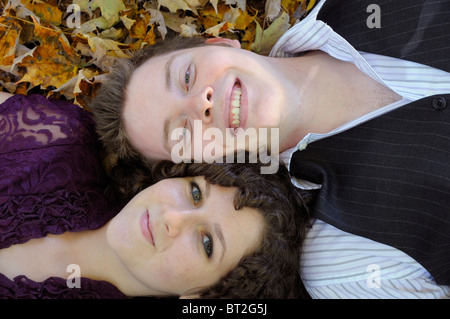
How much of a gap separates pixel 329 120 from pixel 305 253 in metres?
0.66

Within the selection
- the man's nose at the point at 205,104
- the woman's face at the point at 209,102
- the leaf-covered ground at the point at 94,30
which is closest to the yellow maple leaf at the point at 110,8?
the leaf-covered ground at the point at 94,30

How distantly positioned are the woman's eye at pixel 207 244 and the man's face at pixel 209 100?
0.39 meters

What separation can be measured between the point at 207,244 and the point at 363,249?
725mm

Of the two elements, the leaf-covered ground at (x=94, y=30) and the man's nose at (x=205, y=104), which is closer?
the man's nose at (x=205, y=104)

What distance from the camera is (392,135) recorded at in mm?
1911

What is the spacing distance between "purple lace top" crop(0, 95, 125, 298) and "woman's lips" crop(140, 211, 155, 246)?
351 mm

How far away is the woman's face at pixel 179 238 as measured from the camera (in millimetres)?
1778

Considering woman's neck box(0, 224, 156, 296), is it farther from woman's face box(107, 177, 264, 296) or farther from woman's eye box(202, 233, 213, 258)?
woman's eye box(202, 233, 213, 258)

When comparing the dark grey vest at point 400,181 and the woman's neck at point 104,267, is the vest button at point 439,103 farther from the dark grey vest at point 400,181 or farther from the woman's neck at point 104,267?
the woman's neck at point 104,267

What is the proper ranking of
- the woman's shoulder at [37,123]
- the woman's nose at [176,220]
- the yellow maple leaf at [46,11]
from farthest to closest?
the yellow maple leaf at [46,11] < the woman's shoulder at [37,123] < the woman's nose at [176,220]

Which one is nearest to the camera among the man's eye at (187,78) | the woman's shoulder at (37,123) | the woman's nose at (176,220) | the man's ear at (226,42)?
the woman's nose at (176,220)

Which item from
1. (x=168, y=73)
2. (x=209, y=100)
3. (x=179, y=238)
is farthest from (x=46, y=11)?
(x=179, y=238)

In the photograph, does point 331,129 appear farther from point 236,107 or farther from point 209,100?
point 209,100

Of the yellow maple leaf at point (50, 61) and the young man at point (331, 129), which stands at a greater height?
the yellow maple leaf at point (50, 61)
